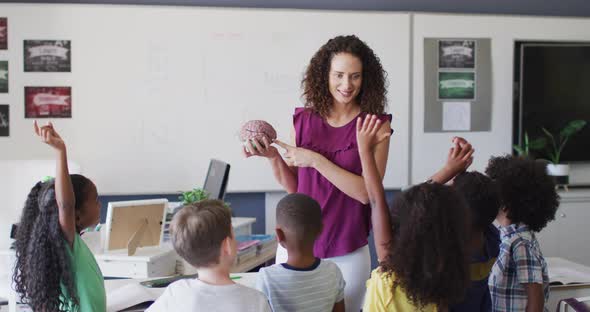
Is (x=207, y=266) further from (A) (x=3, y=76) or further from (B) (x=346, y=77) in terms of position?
(A) (x=3, y=76)

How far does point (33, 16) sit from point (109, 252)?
2.21 meters

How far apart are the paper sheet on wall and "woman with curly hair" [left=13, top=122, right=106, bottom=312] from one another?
3.19 meters

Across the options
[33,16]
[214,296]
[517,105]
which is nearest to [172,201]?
[33,16]

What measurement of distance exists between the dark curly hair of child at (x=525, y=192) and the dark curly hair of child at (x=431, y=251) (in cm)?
54

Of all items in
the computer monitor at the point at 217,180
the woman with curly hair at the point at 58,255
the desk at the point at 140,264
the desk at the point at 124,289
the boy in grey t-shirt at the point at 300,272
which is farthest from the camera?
the computer monitor at the point at 217,180

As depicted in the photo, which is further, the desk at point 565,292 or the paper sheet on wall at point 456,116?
the paper sheet on wall at point 456,116

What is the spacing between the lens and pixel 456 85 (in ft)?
14.5

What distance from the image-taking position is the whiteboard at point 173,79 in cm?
408

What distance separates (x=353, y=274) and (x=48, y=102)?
3021mm

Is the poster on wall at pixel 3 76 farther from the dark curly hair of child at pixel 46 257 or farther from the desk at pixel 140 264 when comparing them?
the dark curly hair of child at pixel 46 257

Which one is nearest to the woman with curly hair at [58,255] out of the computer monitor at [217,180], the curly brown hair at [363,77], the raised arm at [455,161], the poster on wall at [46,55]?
the curly brown hair at [363,77]

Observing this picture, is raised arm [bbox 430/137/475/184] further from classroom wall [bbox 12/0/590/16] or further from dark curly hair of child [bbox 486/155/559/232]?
classroom wall [bbox 12/0/590/16]

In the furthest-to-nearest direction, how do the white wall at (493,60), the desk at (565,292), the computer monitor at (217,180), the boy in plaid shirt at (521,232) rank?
the white wall at (493,60), the computer monitor at (217,180), the desk at (565,292), the boy in plaid shirt at (521,232)

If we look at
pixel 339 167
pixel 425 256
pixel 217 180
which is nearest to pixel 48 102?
pixel 217 180
